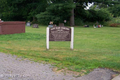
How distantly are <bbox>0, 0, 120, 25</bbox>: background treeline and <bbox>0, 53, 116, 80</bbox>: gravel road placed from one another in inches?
1235

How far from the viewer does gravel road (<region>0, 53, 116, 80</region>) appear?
5594 millimetres

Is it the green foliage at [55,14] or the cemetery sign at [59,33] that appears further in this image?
the green foliage at [55,14]

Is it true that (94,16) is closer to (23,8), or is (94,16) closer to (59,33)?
(23,8)

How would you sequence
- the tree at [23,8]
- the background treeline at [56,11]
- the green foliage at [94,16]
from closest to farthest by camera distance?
the background treeline at [56,11]
the green foliage at [94,16]
the tree at [23,8]

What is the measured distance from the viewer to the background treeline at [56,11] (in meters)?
39.9

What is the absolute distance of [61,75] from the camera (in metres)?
5.80

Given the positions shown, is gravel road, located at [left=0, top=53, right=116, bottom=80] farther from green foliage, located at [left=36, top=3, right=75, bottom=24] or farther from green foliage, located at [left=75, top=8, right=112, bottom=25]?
green foliage, located at [left=75, top=8, right=112, bottom=25]

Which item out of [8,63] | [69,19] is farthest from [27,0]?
[8,63]

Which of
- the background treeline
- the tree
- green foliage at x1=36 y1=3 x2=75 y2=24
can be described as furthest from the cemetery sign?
the tree

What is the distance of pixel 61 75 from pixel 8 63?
8.16ft

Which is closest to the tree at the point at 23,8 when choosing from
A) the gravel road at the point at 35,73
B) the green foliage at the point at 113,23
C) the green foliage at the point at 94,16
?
the green foliage at the point at 94,16

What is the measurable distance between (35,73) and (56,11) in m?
35.0

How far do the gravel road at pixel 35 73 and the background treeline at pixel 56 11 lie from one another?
103ft

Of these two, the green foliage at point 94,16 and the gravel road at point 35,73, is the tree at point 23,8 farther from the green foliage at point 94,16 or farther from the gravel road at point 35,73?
the gravel road at point 35,73
